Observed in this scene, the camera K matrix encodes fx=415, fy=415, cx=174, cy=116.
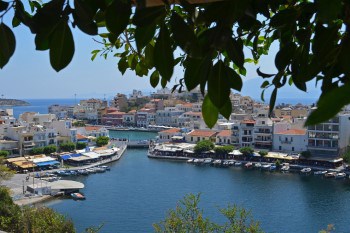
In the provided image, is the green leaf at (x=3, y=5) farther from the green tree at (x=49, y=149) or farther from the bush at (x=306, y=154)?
the green tree at (x=49, y=149)

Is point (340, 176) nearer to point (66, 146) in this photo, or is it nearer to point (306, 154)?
point (306, 154)

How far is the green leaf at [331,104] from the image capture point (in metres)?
0.16

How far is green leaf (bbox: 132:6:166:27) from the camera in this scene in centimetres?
27

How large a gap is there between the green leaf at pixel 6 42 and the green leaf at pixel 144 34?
0.32 ft

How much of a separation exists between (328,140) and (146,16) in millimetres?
15384

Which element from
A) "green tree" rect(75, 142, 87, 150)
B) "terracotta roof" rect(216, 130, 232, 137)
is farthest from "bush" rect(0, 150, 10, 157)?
"terracotta roof" rect(216, 130, 232, 137)

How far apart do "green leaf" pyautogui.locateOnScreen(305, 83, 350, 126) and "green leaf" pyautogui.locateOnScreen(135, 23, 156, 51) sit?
0.48ft

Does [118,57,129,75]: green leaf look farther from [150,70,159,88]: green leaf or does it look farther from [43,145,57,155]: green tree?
[43,145,57,155]: green tree

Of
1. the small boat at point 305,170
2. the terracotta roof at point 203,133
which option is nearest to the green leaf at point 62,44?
the small boat at point 305,170

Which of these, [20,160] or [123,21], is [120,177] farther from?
[123,21]

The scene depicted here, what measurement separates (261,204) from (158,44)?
964 cm

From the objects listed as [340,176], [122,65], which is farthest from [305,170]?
[122,65]

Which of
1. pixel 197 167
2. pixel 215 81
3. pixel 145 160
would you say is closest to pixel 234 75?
pixel 215 81

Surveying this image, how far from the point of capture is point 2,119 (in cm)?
1817
